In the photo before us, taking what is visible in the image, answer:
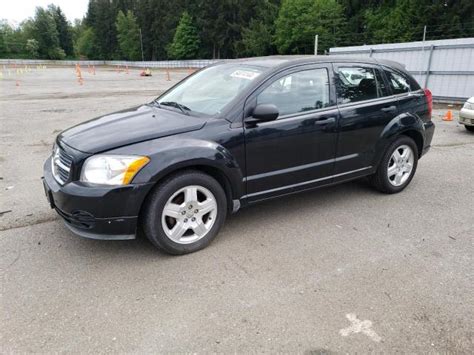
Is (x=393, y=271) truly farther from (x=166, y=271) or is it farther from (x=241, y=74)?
(x=241, y=74)

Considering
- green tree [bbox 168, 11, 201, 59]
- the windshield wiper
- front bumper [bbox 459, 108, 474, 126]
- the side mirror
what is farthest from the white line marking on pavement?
green tree [bbox 168, 11, 201, 59]

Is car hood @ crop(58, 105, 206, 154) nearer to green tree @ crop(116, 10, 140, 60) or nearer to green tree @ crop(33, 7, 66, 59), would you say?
green tree @ crop(116, 10, 140, 60)

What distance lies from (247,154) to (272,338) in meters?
1.70

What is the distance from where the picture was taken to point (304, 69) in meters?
4.03

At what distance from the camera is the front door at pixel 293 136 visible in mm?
3691

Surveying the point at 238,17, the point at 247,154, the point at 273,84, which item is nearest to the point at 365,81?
the point at 273,84

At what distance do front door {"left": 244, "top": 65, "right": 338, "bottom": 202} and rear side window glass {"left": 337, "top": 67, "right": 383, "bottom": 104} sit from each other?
178 mm

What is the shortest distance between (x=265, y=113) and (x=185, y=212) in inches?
44.7

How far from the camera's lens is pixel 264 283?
3.04 meters

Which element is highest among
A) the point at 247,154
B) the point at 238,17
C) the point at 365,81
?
the point at 238,17

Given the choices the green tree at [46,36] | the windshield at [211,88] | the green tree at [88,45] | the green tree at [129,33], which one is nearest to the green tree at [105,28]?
the green tree at [88,45]

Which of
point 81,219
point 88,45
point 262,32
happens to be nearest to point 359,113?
point 81,219

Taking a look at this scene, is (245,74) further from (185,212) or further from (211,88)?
(185,212)

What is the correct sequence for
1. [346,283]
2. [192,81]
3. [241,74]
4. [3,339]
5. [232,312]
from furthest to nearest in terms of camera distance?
[192,81], [241,74], [346,283], [232,312], [3,339]
